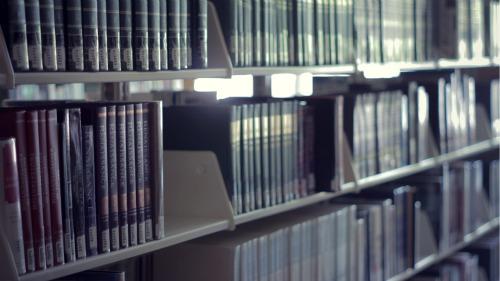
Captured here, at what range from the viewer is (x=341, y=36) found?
258 centimetres

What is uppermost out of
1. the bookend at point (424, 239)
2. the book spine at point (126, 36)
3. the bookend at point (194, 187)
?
the book spine at point (126, 36)

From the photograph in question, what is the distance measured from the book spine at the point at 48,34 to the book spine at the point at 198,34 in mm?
428

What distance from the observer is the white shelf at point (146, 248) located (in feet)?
5.22

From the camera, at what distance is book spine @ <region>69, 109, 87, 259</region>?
64.9 inches

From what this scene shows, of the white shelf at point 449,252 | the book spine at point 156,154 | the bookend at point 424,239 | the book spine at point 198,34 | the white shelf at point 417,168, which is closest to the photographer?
the book spine at point 156,154

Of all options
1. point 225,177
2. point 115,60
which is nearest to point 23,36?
point 115,60

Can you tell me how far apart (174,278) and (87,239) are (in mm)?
544

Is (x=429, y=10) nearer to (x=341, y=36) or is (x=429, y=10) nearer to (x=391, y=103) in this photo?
(x=391, y=103)

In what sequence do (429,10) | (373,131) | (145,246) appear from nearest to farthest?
(145,246) → (373,131) → (429,10)

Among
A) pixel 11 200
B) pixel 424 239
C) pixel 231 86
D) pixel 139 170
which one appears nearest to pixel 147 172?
pixel 139 170

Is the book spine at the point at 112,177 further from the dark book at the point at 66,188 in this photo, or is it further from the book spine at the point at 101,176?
the dark book at the point at 66,188

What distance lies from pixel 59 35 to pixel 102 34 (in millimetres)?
107

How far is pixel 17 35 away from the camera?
5.09 ft

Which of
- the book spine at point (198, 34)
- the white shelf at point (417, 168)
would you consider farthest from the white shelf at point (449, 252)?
the book spine at point (198, 34)
